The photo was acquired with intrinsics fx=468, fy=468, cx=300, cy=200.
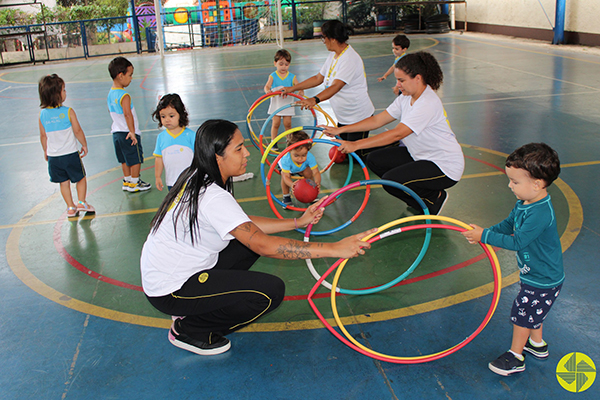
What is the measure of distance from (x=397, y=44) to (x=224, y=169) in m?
6.56

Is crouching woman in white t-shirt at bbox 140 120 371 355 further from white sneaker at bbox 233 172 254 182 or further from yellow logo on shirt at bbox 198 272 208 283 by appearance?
white sneaker at bbox 233 172 254 182

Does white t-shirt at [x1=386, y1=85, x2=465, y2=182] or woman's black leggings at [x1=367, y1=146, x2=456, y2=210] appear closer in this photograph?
white t-shirt at [x1=386, y1=85, x2=465, y2=182]

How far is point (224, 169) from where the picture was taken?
299 centimetres

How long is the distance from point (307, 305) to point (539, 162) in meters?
2.05

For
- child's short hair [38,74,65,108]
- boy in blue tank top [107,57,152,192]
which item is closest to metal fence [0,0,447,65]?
boy in blue tank top [107,57,152,192]

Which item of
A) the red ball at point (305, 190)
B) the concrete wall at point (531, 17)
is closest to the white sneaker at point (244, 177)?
the red ball at point (305, 190)

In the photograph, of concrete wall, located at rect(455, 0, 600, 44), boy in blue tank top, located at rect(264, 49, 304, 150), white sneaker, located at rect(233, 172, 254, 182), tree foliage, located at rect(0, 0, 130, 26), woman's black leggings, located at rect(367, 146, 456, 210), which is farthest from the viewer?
tree foliage, located at rect(0, 0, 130, 26)

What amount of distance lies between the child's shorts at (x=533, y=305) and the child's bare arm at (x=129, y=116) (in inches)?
195

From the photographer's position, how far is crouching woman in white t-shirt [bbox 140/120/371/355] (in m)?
2.85

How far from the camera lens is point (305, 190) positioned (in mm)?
5324

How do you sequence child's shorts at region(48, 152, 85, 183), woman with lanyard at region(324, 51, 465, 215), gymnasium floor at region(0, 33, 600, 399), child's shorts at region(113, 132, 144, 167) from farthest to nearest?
child's shorts at region(113, 132, 144, 167) → child's shorts at region(48, 152, 85, 183) → woman with lanyard at region(324, 51, 465, 215) → gymnasium floor at region(0, 33, 600, 399)

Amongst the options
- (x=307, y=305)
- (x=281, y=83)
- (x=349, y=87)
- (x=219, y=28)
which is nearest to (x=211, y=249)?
(x=307, y=305)

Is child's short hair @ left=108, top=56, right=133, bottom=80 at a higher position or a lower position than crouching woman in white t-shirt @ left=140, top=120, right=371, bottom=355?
higher

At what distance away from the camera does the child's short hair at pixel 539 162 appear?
109 inches
